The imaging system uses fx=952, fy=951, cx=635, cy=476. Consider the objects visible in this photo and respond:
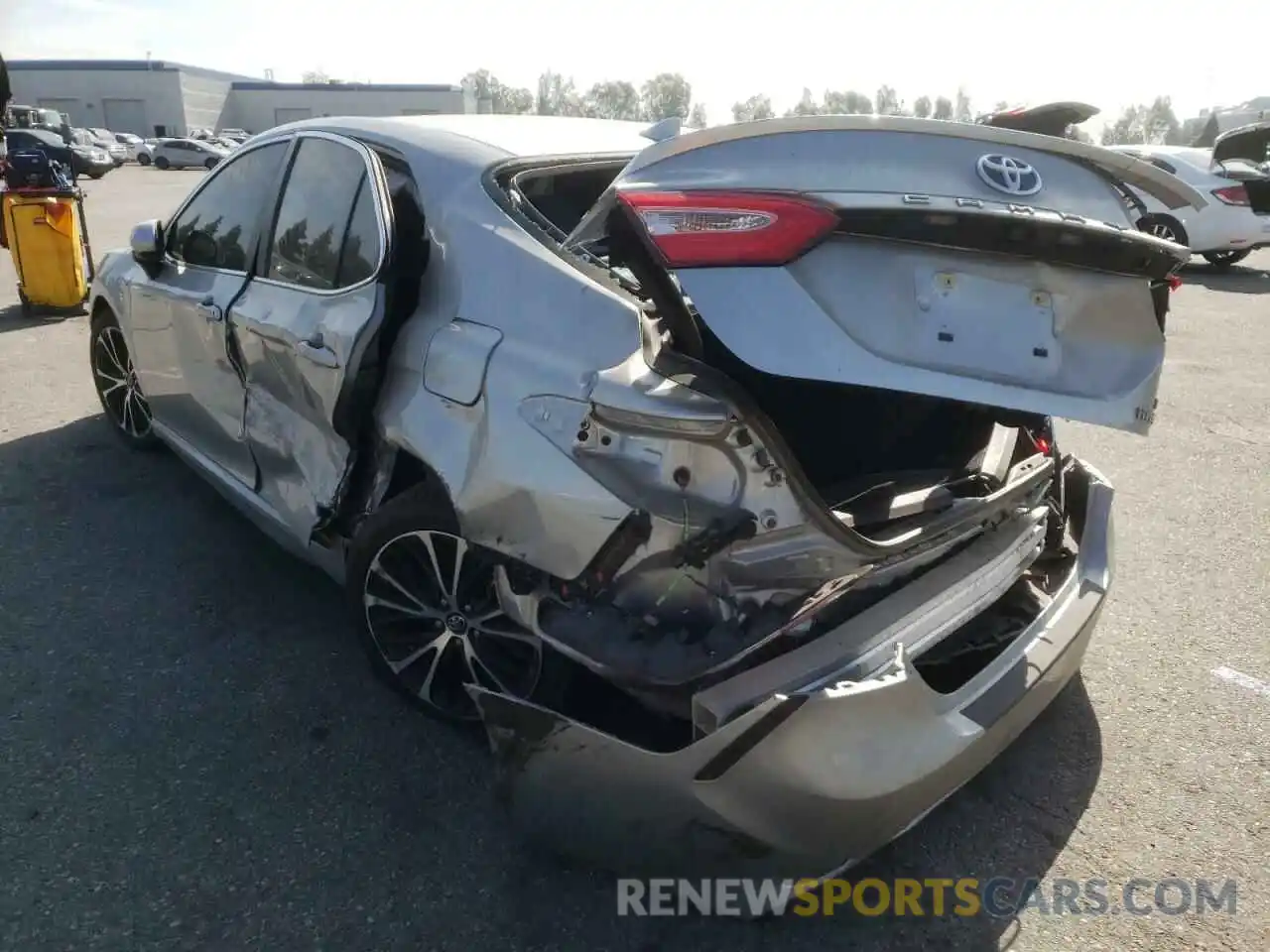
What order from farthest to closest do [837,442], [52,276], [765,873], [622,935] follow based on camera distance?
[52,276], [837,442], [622,935], [765,873]

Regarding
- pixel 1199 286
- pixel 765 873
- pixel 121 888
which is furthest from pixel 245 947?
pixel 1199 286

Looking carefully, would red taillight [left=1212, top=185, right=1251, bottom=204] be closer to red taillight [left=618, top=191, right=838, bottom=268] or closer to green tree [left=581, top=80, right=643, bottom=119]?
red taillight [left=618, top=191, right=838, bottom=268]

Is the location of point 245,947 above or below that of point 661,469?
below

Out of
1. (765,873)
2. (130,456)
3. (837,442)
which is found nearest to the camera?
(765,873)

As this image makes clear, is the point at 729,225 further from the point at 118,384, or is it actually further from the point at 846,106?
the point at 846,106

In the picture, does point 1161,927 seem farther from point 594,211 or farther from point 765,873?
point 594,211

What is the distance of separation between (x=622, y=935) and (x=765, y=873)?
0.42 m

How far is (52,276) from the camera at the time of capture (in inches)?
346

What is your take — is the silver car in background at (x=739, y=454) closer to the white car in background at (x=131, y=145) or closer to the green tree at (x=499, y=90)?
the white car in background at (x=131, y=145)

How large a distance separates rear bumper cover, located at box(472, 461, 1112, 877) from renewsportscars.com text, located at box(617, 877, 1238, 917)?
18 cm

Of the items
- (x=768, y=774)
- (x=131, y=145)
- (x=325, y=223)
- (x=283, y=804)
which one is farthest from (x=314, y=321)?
(x=131, y=145)

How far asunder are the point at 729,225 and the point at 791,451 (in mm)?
530

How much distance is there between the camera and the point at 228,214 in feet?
13.1

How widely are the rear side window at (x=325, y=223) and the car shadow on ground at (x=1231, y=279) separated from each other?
11495mm
